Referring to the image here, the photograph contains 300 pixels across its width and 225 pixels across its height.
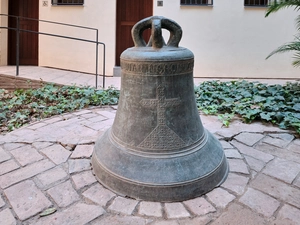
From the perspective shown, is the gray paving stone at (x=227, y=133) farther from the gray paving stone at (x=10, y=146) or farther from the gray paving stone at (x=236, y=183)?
the gray paving stone at (x=10, y=146)

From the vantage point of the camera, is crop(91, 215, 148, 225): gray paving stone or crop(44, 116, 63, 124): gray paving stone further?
crop(44, 116, 63, 124): gray paving stone

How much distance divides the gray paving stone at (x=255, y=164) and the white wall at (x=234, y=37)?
4210 millimetres

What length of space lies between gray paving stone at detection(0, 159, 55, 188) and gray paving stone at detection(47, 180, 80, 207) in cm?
23

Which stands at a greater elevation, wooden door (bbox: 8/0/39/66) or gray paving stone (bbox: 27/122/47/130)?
wooden door (bbox: 8/0/39/66)

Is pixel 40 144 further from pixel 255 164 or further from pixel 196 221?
pixel 255 164

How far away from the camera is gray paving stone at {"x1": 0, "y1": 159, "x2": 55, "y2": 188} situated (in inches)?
62.7

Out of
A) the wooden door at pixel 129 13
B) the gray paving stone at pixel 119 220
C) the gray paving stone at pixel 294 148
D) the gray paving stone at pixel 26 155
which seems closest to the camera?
the gray paving stone at pixel 119 220

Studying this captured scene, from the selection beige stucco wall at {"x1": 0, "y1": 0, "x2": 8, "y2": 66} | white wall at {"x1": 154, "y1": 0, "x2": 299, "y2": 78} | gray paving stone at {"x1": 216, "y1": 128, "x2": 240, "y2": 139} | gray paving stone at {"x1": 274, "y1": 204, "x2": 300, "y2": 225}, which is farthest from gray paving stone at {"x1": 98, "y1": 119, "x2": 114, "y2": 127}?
beige stucco wall at {"x1": 0, "y1": 0, "x2": 8, "y2": 66}

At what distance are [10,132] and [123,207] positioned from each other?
1491 millimetres

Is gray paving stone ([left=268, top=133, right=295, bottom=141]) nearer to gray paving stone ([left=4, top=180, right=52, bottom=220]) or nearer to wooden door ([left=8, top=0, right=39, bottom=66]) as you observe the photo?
gray paving stone ([left=4, top=180, right=52, bottom=220])

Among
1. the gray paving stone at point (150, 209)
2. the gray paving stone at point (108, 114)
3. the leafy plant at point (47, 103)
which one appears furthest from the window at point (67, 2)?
the gray paving stone at point (150, 209)

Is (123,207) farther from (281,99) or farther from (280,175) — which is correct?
(281,99)

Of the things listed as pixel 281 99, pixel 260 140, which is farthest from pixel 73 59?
pixel 260 140

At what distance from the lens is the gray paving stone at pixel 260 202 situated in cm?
136
